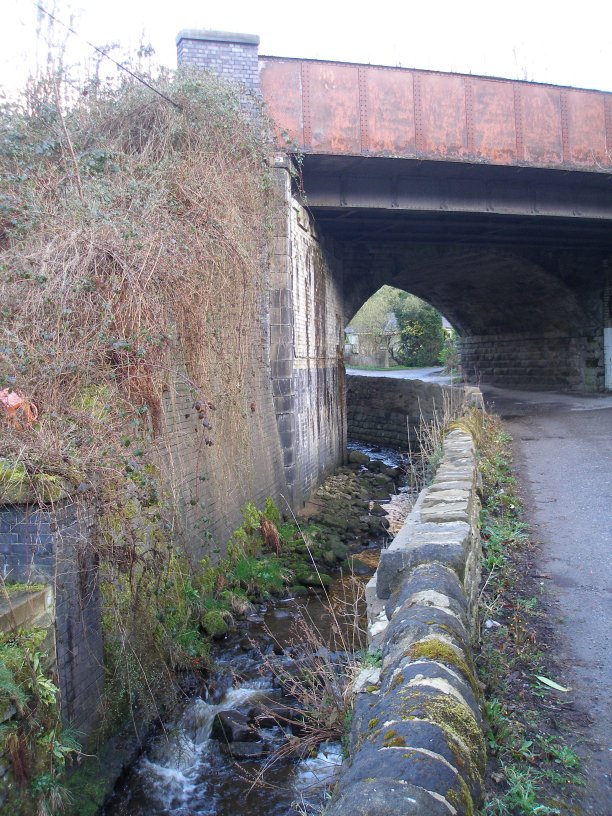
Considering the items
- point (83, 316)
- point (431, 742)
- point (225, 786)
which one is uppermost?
point (83, 316)

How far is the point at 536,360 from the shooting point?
21859 millimetres

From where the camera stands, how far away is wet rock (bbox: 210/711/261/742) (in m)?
4.94

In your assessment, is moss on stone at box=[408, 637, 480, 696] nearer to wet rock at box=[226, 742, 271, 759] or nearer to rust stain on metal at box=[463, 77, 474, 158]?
wet rock at box=[226, 742, 271, 759]

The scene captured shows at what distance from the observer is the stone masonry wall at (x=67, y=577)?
402 centimetres

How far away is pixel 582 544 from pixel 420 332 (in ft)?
107

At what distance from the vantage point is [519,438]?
37.7 feet

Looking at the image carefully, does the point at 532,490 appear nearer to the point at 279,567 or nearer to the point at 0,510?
the point at 279,567

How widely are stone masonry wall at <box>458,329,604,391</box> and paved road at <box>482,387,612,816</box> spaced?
6514 millimetres

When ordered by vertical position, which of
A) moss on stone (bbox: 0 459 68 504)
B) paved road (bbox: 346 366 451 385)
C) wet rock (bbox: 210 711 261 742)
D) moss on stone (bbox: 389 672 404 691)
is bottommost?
wet rock (bbox: 210 711 261 742)

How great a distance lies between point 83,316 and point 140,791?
3.58 m

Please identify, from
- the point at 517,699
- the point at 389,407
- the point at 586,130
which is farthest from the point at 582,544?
the point at 389,407

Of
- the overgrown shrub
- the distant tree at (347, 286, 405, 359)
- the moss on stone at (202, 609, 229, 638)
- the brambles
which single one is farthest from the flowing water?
the distant tree at (347, 286, 405, 359)

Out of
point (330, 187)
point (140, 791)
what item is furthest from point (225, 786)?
point (330, 187)

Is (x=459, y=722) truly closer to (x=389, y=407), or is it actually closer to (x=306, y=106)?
(x=306, y=106)
